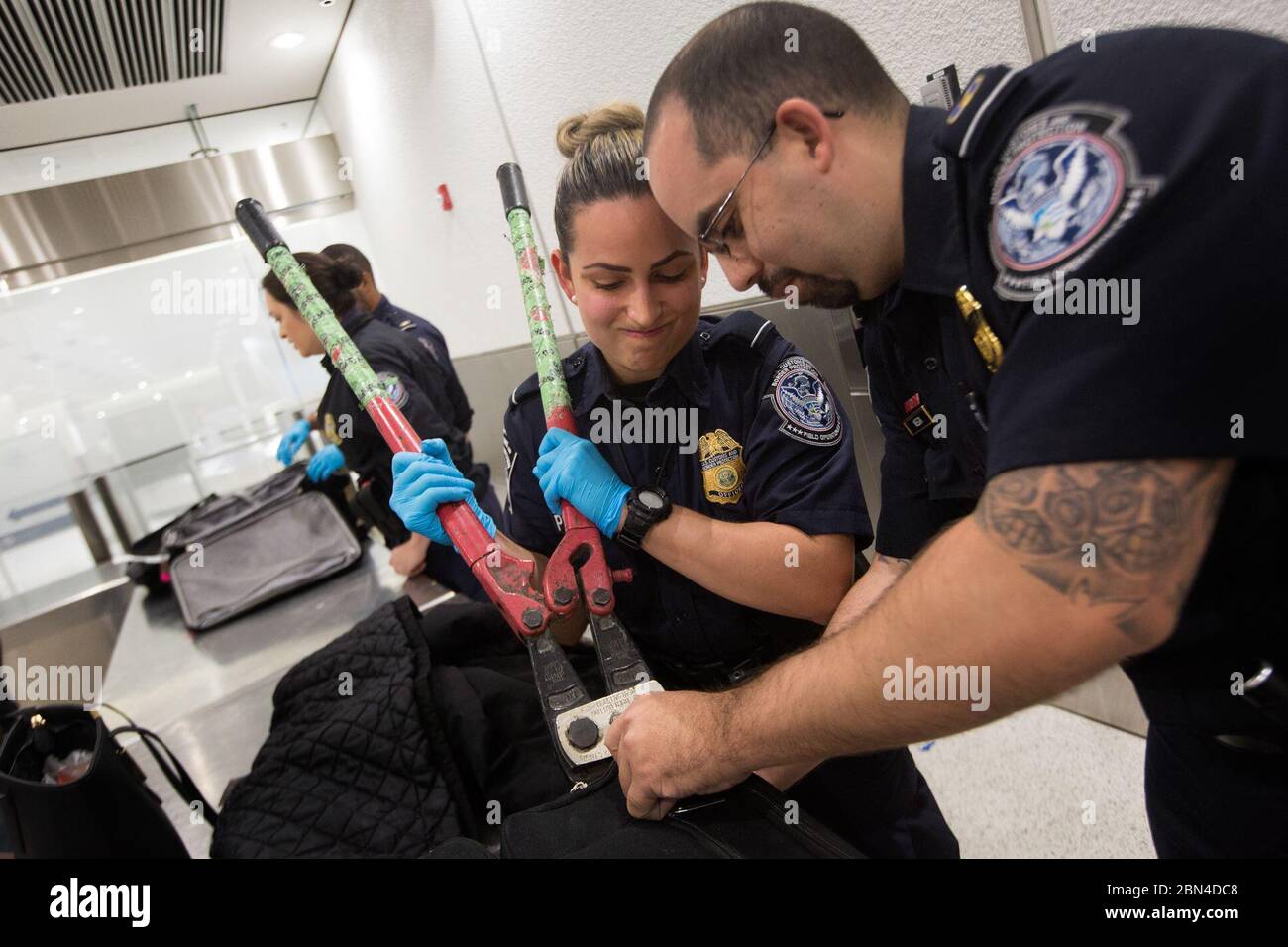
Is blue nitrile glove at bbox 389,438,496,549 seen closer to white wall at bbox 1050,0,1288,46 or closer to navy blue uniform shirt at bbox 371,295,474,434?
white wall at bbox 1050,0,1288,46

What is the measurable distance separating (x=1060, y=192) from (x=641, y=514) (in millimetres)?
589

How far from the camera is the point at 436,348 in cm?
Answer: 234

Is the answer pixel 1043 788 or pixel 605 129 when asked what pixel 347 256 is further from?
pixel 1043 788

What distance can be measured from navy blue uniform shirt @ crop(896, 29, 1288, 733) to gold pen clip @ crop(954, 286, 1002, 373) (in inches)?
2.5

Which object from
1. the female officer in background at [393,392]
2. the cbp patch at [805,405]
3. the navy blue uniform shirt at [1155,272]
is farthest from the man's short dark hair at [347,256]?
the navy blue uniform shirt at [1155,272]

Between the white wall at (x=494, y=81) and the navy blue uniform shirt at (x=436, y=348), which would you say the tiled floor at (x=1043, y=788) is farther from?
the navy blue uniform shirt at (x=436, y=348)

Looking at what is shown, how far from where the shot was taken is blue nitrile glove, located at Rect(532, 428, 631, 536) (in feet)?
3.02

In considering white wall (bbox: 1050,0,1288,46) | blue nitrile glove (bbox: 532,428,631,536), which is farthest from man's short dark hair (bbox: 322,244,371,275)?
white wall (bbox: 1050,0,1288,46)

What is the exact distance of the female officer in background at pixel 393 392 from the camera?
1948 mm
